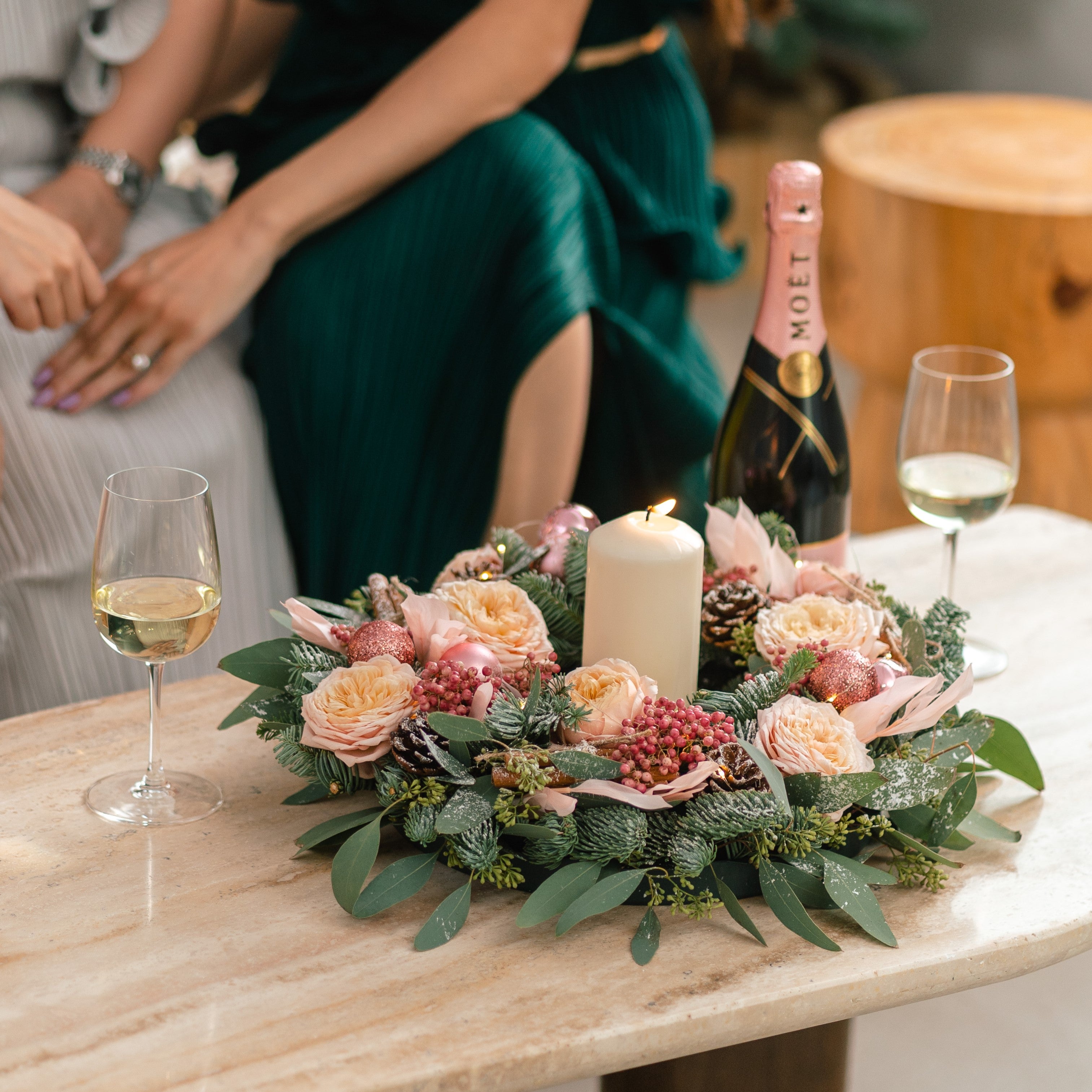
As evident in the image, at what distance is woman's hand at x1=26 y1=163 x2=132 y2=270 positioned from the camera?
1382 mm

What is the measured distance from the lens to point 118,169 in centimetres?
144

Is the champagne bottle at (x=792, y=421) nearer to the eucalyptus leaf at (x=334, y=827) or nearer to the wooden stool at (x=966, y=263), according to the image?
the eucalyptus leaf at (x=334, y=827)

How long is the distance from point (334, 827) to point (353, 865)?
1.6 inches

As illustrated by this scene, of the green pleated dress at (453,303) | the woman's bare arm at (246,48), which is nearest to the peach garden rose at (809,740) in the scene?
the green pleated dress at (453,303)

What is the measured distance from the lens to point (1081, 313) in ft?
6.70

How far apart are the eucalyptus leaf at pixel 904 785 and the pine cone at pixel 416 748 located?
221 millimetres

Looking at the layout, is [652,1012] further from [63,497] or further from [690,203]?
[690,203]

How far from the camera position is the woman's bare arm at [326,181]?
1.32m

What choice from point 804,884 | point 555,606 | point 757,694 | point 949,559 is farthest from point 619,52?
point 804,884

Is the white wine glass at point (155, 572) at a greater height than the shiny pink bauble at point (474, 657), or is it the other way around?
the white wine glass at point (155, 572)

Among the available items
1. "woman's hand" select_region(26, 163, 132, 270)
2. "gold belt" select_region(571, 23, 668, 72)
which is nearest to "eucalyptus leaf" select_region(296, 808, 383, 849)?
"woman's hand" select_region(26, 163, 132, 270)

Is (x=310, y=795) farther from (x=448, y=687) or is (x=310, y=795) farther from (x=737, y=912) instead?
(x=737, y=912)

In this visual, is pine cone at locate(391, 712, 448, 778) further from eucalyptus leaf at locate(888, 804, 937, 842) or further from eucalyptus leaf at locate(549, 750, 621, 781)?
eucalyptus leaf at locate(888, 804, 937, 842)

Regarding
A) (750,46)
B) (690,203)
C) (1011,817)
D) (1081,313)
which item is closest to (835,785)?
(1011,817)
